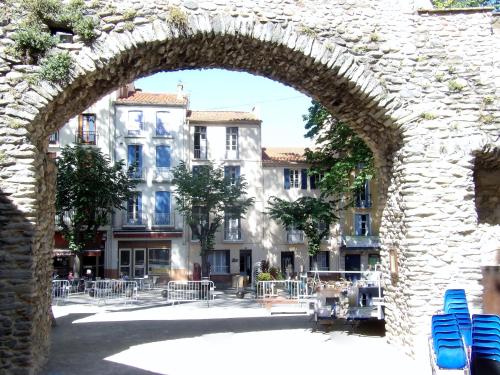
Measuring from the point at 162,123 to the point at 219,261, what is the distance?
31.2 feet

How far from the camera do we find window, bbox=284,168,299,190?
31094 mm

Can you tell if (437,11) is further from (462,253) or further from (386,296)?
(386,296)

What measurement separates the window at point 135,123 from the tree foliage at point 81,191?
6.90m

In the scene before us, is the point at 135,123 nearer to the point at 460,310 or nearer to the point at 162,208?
the point at 162,208

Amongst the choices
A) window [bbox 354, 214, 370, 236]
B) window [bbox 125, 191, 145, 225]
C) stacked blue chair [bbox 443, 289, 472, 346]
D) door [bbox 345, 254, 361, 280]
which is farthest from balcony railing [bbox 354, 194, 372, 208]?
stacked blue chair [bbox 443, 289, 472, 346]

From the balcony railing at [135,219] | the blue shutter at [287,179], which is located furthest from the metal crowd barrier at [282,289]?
the balcony railing at [135,219]

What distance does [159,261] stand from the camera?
29.5 m

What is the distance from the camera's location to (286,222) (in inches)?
1009

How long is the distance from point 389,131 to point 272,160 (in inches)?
869

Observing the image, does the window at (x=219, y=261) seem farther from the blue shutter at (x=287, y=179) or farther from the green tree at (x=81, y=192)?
the green tree at (x=81, y=192)

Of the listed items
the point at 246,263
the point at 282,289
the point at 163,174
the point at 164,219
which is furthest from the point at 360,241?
the point at 163,174

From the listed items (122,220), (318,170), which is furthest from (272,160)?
(318,170)

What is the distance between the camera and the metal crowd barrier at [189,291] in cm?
1838

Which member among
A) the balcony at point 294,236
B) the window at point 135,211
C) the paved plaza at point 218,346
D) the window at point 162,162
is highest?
the window at point 162,162
